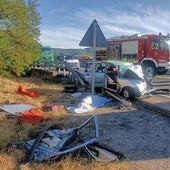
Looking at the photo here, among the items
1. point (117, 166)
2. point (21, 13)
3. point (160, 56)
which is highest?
point (21, 13)

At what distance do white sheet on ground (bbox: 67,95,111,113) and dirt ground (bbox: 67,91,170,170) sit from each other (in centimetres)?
30

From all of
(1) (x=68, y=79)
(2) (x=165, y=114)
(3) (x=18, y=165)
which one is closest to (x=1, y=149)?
(3) (x=18, y=165)

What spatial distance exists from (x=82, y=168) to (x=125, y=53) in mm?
22756

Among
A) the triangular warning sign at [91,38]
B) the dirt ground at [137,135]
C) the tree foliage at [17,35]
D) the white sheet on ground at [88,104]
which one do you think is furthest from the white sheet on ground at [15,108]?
the tree foliage at [17,35]

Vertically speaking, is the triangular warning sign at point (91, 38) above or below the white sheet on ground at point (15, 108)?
above

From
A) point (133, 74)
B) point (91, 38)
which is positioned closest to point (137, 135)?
point (91, 38)

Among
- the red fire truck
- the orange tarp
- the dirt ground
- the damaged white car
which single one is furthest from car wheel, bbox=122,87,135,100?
the red fire truck

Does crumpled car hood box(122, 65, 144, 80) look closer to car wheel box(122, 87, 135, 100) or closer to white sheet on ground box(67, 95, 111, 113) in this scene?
car wheel box(122, 87, 135, 100)

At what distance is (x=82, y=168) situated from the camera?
595 cm

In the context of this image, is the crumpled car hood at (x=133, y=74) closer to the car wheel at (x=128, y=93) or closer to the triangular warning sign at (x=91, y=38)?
the car wheel at (x=128, y=93)

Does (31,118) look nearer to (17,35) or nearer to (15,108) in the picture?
(15,108)

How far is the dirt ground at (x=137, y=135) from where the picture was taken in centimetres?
679

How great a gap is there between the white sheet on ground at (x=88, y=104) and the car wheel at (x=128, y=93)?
1.24 meters

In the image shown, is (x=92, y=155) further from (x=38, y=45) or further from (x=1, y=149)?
(x=38, y=45)
